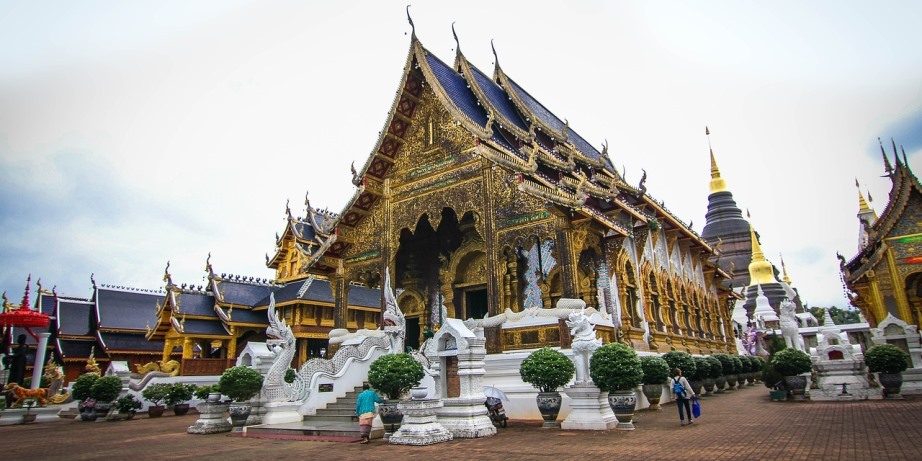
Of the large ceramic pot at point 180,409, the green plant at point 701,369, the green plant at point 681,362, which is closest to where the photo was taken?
the green plant at point 681,362

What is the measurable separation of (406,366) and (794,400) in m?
8.06

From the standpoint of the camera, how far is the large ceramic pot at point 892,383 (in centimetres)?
988

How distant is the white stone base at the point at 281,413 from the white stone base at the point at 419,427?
10.0 feet

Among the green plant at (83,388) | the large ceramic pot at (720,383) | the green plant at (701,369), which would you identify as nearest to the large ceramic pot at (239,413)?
the green plant at (83,388)

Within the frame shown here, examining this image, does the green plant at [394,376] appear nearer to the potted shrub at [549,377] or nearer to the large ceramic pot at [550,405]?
the potted shrub at [549,377]

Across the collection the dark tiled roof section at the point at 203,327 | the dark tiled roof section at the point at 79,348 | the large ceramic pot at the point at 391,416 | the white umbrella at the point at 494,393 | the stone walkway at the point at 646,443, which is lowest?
the stone walkway at the point at 646,443

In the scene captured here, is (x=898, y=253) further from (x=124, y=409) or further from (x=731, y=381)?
(x=124, y=409)

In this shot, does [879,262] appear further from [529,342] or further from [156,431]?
[156,431]

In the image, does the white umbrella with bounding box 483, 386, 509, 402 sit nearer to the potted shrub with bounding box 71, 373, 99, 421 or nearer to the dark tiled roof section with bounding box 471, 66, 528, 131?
the dark tiled roof section with bounding box 471, 66, 528, 131

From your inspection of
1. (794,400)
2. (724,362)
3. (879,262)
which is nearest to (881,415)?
(794,400)

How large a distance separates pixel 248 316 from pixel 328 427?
15.7 meters

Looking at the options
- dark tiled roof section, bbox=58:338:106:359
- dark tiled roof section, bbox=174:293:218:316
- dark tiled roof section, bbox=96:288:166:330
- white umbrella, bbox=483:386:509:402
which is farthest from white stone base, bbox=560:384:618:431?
dark tiled roof section, bbox=96:288:166:330

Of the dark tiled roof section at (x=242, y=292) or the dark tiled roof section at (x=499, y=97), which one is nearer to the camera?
the dark tiled roof section at (x=499, y=97)

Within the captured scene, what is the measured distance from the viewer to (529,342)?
9891mm
